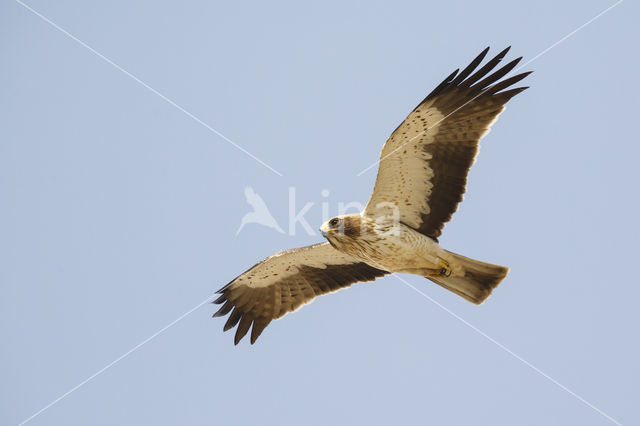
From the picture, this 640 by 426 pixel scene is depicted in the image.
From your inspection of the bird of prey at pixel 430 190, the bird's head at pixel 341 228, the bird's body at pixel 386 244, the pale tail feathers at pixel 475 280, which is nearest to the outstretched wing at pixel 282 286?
the bird of prey at pixel 430 190

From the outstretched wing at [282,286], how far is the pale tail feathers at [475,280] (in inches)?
48.7

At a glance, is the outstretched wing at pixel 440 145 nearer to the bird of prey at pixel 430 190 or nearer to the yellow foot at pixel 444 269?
the bird of prey at pixel 430 190

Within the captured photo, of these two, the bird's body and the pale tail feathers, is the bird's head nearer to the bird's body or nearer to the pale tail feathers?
the bird's body

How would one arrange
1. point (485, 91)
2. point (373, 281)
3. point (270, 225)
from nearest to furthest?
point (485, 91) < point (373, 281) < point (270, 225)

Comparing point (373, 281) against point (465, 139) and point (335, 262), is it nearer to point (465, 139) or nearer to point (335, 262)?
point (335, 262)

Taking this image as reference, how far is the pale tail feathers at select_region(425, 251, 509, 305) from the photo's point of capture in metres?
11.0

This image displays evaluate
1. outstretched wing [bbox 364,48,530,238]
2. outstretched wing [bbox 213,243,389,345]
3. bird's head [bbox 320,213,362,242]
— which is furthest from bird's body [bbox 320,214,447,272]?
outstretched wing [bbox 213,243,389,345]

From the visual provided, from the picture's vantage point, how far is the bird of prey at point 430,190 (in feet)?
34.8

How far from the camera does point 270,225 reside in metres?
14.7

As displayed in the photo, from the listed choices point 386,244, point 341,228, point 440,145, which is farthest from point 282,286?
point 440,145

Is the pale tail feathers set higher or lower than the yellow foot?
lower

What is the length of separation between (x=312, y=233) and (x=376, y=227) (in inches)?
100

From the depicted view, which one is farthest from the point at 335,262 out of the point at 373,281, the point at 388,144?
the point at 388,144

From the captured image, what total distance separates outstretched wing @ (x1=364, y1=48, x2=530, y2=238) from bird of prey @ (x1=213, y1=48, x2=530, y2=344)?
0.01 metres
